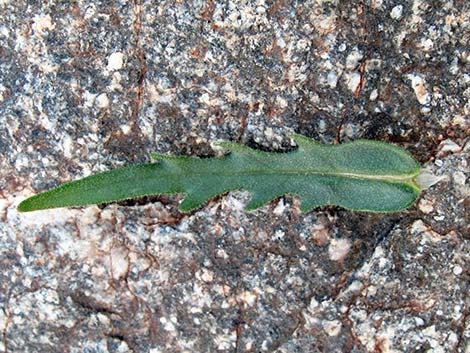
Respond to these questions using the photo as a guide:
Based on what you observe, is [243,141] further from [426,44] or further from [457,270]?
[457,270]

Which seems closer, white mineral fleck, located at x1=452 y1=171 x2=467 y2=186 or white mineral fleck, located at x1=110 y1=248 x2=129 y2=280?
white mineral fleck, located at x1=452 y1=171 x2=467 y2=186

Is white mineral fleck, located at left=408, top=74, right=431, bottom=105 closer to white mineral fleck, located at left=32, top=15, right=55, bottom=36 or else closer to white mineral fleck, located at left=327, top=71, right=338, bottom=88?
white mineral fleck, located at left=327, top=71, right=338, bottom=88

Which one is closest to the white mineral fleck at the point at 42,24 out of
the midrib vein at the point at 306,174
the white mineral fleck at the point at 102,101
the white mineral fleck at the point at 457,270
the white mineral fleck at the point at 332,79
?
the white mineral fleck at the point at 102,101

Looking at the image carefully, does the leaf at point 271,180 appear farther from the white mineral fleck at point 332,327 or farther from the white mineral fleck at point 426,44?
the white mineral fleck at point 332,327

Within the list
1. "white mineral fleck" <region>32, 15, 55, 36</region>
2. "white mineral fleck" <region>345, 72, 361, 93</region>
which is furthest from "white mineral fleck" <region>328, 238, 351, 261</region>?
"white mineral fleck" <region>32, 15, 55, 36</region>

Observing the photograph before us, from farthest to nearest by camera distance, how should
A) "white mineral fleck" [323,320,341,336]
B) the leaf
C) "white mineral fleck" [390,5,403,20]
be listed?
"white mineral fleck" [323,320,341,336] < "white mineral fleck" [390,5,403,20] < the leaf
